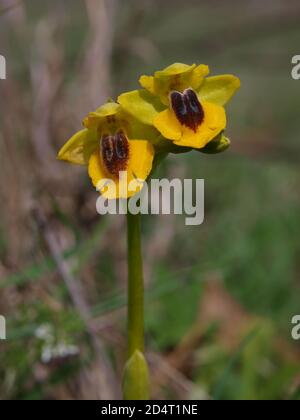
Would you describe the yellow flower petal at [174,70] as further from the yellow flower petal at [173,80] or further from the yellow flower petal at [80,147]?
the yellow flower petal at [80,147]

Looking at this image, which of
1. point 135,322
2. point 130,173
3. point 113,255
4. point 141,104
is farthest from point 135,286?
point 113,255

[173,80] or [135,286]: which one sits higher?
[173,80]

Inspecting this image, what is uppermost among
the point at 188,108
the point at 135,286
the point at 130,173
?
the point at 188,108

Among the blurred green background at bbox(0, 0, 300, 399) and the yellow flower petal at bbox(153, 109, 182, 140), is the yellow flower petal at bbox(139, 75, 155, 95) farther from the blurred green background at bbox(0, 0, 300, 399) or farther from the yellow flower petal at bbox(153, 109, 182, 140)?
the blurred green background at bbox(0, 0, 300, 399)

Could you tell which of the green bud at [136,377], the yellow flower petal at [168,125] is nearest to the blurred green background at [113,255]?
the green bud at [136,377]

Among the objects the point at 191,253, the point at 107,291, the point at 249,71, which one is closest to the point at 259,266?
the point at 191,253

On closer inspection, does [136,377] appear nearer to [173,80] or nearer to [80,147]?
[80,147]
